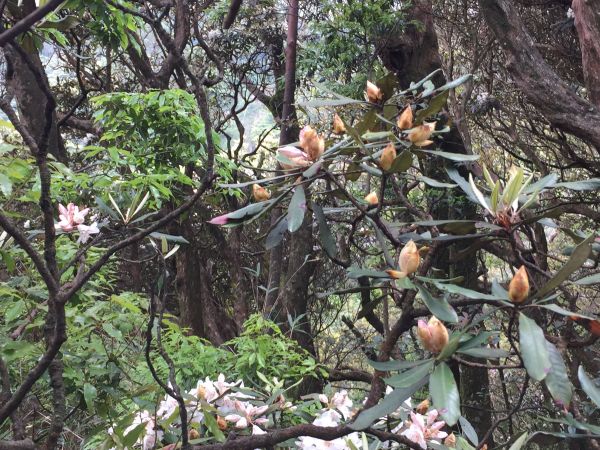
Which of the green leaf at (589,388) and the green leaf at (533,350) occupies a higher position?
the green leaf at (533,350)

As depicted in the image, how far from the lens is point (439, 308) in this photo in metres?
0.62

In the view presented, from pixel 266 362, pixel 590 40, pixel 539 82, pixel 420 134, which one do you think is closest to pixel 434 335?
pixel 420 134

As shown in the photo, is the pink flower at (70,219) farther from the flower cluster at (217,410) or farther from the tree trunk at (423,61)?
the tree trunk at (423,61)

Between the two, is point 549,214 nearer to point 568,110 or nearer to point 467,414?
point 568,110

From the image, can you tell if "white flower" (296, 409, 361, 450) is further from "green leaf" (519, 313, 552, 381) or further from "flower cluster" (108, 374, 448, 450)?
"green leaf" (519, 313, 552, 381)

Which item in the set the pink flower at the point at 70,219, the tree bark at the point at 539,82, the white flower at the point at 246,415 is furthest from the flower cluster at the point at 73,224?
the tree bark at the point at 539,82

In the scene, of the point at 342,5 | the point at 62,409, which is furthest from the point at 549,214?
the point at 342,5

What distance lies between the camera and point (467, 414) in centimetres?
336

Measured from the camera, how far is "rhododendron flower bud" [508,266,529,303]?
573 mm

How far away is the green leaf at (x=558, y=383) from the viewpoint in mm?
510

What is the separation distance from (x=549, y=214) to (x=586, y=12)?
67.9 inches

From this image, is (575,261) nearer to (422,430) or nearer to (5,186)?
(422,430)

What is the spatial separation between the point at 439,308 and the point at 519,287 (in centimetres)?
9

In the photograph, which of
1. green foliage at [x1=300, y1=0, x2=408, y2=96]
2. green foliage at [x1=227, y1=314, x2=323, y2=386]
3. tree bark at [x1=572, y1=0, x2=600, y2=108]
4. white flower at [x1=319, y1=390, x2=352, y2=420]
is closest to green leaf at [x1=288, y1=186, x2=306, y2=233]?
white flower at [x1=319, y1=390, x2=352, y2=420]
